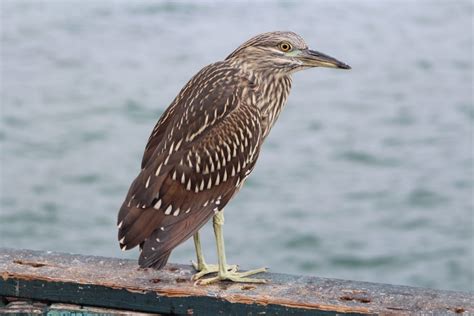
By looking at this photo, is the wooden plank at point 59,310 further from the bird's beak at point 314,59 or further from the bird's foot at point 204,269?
the bird's beak at point 314,59

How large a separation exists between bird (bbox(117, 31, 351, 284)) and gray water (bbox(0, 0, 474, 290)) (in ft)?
21.8

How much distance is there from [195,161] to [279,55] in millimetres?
718

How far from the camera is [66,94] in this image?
18.5 m

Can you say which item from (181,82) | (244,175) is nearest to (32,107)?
(181,82)

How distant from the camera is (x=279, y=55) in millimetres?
5859

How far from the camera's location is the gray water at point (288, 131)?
13.9m

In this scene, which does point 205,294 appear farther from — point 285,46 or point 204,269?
point 285,46

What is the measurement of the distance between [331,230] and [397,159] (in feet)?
7.51

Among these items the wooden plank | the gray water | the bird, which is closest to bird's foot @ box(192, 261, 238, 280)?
the bird

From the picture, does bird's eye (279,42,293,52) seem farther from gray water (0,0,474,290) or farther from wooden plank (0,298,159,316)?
gray water (0,0,474,290)

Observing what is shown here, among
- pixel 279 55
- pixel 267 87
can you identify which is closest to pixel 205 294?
pixel 267 87

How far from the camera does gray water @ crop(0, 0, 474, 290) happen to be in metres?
13.9

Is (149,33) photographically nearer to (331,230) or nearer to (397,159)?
(397,159)

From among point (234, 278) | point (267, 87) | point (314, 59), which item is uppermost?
point (314, 59)
